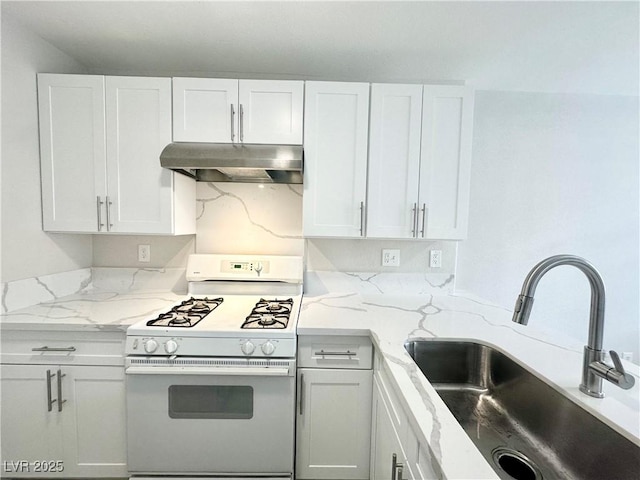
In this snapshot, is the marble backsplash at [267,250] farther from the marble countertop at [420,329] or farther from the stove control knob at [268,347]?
the stove control knob at [268,347]

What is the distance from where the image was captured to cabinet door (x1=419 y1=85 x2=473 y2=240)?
1.66 meters

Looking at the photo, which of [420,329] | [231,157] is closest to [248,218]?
[231,157]

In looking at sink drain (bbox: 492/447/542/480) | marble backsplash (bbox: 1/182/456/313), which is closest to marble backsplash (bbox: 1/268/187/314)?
marble backsplash (bbox: 1/182/456/313)

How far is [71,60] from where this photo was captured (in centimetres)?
180

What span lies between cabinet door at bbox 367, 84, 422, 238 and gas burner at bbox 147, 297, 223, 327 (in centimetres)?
102

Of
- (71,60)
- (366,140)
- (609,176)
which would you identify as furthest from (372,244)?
(71,60)

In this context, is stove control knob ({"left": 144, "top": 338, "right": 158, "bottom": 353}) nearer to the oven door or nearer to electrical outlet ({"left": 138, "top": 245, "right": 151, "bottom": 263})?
the oven door

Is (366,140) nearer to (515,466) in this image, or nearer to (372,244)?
(372,244)

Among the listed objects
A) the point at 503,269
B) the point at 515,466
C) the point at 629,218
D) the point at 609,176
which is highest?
the point at 609,176

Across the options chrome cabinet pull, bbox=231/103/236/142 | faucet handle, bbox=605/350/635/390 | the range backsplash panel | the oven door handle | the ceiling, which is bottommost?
the oven door handle

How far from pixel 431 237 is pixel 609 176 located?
159 centimetres

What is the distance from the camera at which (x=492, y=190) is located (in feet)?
6.95

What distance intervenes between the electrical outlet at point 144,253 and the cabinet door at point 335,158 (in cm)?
115

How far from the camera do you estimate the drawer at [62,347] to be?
1.37 m
